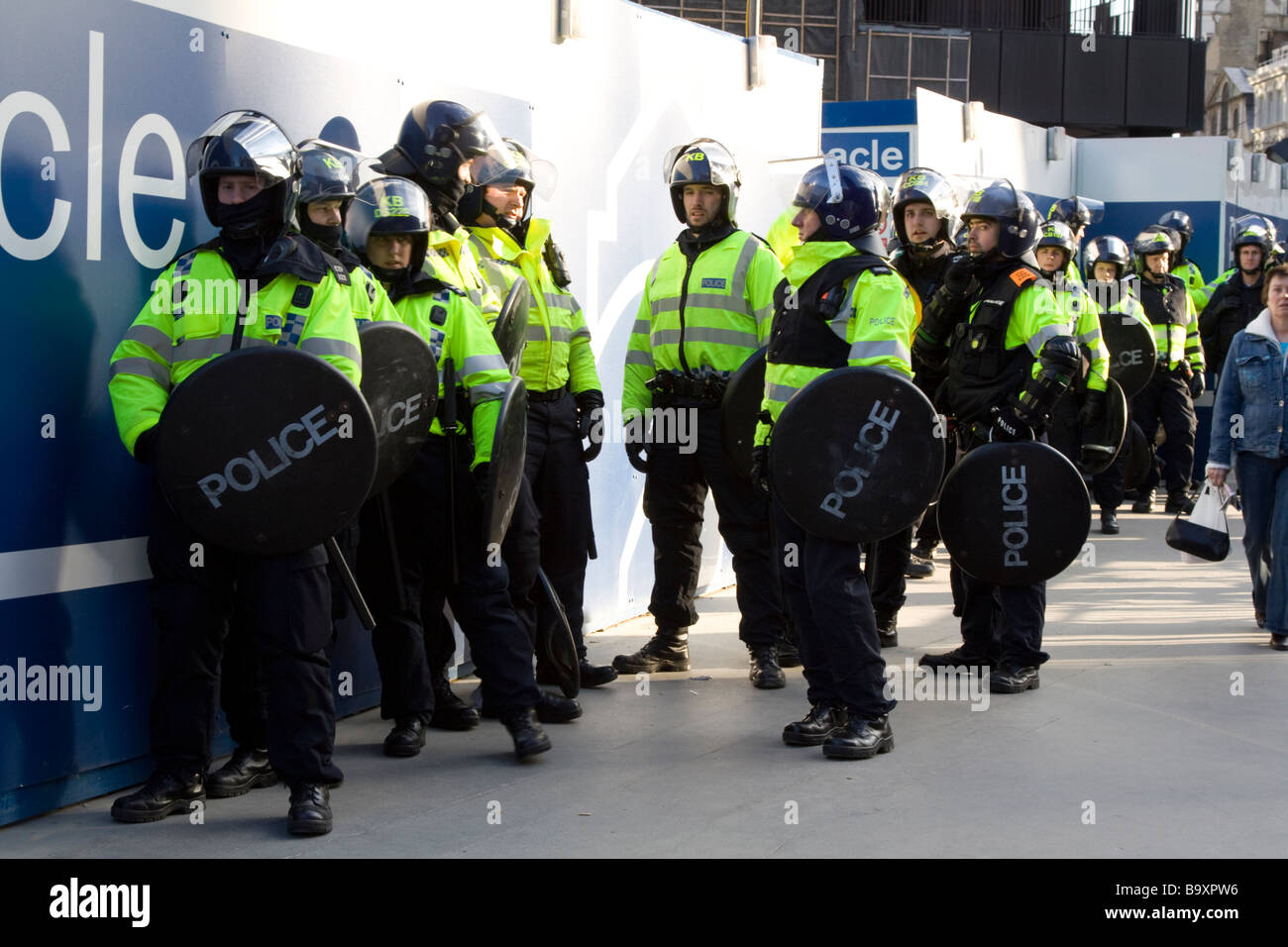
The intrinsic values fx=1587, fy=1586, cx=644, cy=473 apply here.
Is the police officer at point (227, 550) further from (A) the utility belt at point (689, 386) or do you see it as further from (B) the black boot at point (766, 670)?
(B) the black boot at point (766, 670)

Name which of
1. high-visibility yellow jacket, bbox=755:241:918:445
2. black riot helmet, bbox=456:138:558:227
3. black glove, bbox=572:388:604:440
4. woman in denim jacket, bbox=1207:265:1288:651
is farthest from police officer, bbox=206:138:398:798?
woman in denim jacket, bbox=1207:265:1288:651

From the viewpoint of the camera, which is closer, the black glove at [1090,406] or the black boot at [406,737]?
the black boot at [406,737]

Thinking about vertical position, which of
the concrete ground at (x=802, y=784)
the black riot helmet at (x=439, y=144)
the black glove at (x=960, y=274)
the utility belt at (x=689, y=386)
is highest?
the black riot helmet at (x=439, y=144)

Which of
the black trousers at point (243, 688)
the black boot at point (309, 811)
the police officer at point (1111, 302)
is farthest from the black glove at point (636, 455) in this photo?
the police officer at point (1111, 302)

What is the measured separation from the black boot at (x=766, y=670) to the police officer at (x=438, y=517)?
1.50 meters

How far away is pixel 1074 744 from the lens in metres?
5.83

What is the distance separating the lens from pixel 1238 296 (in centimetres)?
1366

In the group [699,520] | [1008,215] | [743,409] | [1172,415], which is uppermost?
[1008,215]

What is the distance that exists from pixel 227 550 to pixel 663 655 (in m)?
2.82

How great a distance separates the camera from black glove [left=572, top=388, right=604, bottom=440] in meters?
6.59

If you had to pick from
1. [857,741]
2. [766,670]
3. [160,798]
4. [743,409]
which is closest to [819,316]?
[743,409]

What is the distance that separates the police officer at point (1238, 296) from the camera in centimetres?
1333

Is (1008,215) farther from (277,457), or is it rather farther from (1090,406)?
(277,457)

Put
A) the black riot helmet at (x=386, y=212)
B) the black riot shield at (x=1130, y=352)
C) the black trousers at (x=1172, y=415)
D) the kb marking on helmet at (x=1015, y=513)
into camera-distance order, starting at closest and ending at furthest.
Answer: the black riot helmet at (x=386, y=212), the kb marking on helmet at (x=1015, y=513), the black riot shield at (x=1130, y=352), the black trousers at (x=1172, y=415)
